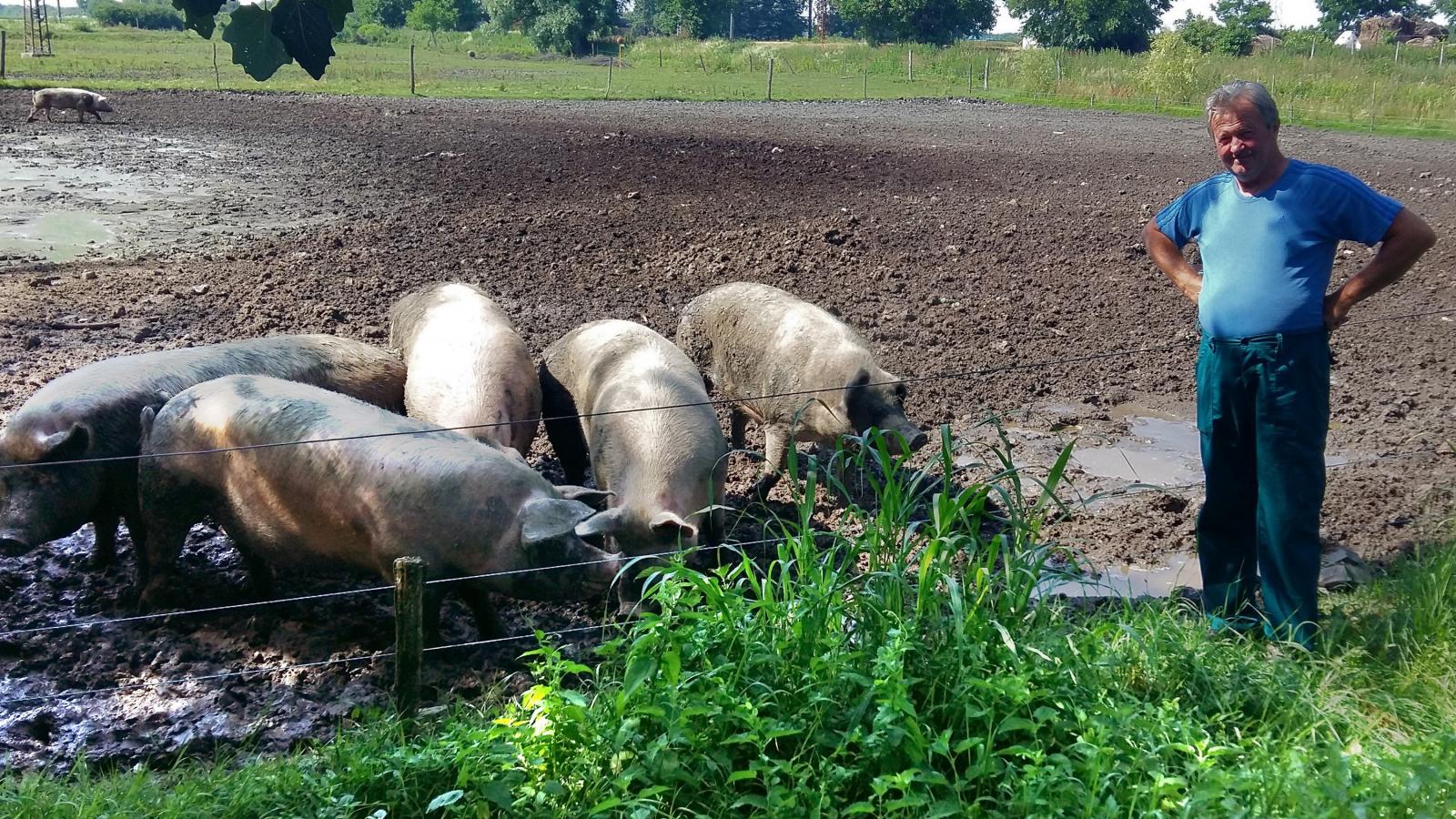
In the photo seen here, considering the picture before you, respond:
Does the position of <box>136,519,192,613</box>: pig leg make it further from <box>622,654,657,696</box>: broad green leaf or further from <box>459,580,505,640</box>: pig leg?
<box>622,654,657,696</box>: broad green leaf

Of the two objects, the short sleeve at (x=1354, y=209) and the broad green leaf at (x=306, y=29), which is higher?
the broad green leaf at (x=306, y=29)

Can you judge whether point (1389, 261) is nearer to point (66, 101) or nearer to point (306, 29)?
point (306, 29)

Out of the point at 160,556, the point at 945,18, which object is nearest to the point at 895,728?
the point at 160,556

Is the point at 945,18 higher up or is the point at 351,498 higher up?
the point at 945,18

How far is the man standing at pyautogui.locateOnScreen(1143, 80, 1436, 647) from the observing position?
407 centimetres

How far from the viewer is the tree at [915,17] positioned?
63.8m

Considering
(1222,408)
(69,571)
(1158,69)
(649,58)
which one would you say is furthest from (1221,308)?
(649,58)

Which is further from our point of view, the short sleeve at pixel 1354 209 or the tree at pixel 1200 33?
the tree at pixel 1200 33

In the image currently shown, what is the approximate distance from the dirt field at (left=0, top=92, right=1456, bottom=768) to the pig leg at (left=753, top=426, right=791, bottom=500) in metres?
0.15

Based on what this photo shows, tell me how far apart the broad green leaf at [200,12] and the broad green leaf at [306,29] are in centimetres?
13

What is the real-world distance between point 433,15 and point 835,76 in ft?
52.2

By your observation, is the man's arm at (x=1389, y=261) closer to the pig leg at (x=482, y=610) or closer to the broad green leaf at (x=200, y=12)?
the pig leg at (x=482, y=610)

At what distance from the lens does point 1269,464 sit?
14.0 ft

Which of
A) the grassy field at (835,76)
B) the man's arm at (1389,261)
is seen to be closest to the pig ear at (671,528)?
the man's arm at (1389,261)
